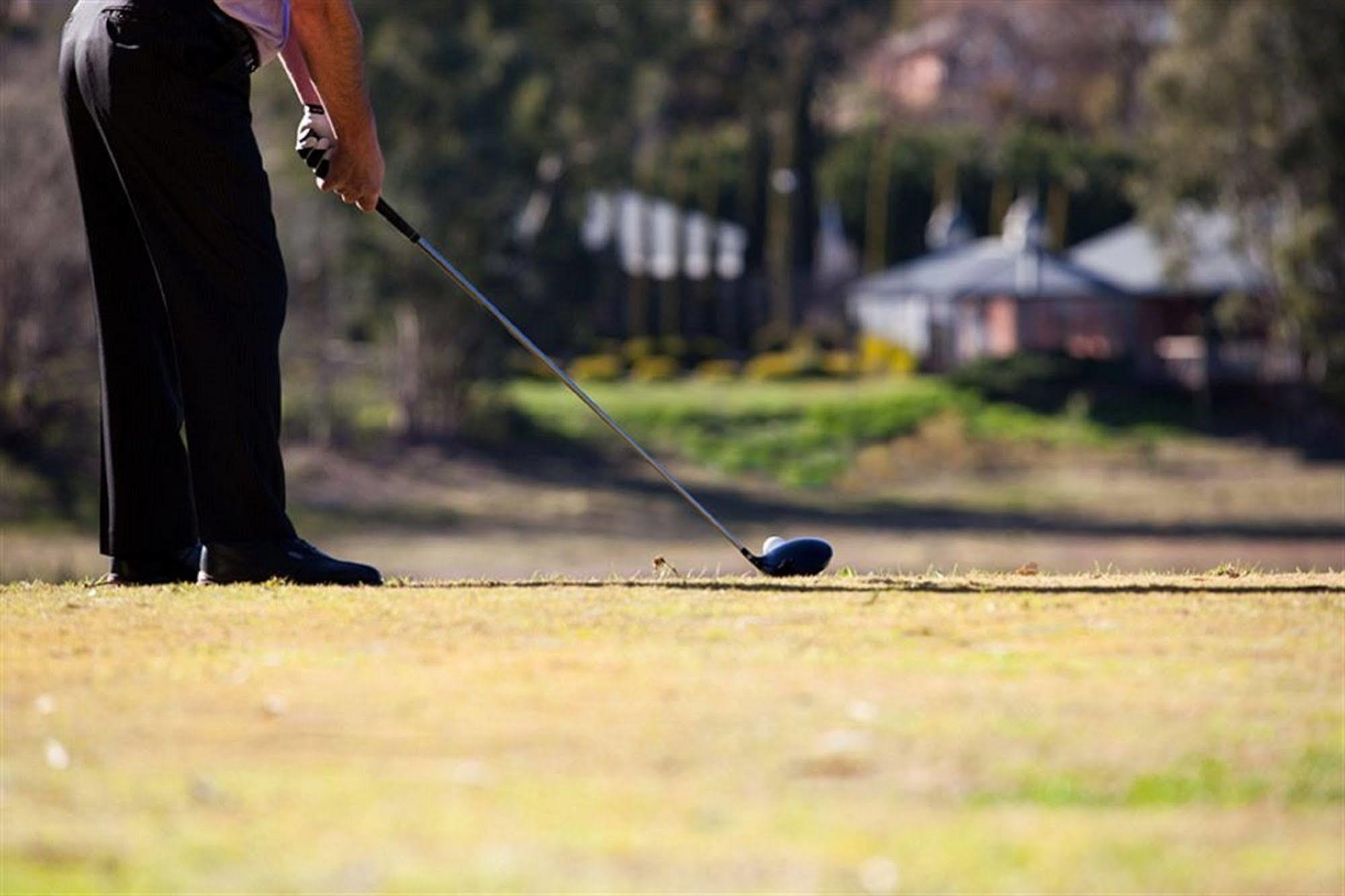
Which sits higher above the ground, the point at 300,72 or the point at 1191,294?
the point at 1191,294

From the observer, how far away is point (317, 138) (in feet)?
21.1

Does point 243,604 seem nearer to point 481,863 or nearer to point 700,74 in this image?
point 481,863

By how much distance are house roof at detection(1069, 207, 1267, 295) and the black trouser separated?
2753 cm

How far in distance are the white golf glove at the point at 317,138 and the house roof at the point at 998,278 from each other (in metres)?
30.3

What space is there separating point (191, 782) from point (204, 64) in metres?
2.74

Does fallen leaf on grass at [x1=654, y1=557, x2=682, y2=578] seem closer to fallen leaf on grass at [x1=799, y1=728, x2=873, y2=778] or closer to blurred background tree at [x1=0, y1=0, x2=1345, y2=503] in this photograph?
fallen leaf on grass at [x1=799, y1=728, x2=873, y2=778]

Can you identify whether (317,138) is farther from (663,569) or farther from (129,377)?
(663,569)

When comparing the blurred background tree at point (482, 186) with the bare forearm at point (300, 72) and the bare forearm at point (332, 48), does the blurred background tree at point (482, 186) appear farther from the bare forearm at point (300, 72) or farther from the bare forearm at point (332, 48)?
the bare forearm at point (332, 48)

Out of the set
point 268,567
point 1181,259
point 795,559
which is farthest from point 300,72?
point 1181,259

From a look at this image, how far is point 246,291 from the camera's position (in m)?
6.12

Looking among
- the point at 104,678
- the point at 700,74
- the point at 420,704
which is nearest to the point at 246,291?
the point at 104,678

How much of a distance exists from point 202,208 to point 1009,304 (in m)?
31.4

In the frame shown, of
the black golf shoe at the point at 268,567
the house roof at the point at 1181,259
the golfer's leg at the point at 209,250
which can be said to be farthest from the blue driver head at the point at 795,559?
the house roof at the point at 1181,259

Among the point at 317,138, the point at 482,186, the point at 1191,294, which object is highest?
the point at 482,186
